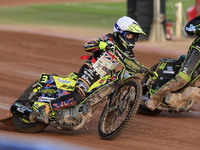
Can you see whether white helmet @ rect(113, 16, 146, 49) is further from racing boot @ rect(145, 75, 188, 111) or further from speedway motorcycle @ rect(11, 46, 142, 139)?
racing boot @ rect(145, 75, 188, 111)

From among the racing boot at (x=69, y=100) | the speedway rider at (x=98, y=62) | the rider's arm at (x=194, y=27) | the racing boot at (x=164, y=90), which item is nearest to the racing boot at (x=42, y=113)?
the speedway rider at (x=98, y=62)

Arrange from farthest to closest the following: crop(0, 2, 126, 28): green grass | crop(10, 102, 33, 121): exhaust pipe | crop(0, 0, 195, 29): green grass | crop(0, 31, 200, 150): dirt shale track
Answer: crop(0, 2, 126, 28): green grass, crop(0, 0, 195, 29): green grass, crop(10, 102, 33, 121): exhaust pipe, crop(0, 31, 200, 150): dirt shale track

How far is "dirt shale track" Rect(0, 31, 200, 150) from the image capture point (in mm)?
6996

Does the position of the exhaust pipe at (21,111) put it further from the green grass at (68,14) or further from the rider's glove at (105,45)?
the green grass at (68,14)

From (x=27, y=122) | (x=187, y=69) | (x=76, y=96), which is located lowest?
(x=27, y=122)

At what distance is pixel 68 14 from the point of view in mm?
31062

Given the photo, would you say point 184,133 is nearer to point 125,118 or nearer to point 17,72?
point 125,118

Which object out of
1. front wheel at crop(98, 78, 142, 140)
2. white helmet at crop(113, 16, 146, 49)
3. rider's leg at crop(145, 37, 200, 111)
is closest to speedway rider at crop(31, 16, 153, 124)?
white helmet at crop(113, 16, 146, 49)

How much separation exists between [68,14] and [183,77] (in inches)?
912

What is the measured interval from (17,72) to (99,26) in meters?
12.7

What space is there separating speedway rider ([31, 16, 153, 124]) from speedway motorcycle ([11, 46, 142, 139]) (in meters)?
0.09

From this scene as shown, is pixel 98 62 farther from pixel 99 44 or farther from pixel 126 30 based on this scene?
pixel 126 30

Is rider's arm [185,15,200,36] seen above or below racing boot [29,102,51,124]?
above

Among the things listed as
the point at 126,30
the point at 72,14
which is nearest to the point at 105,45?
the point at 126,30
